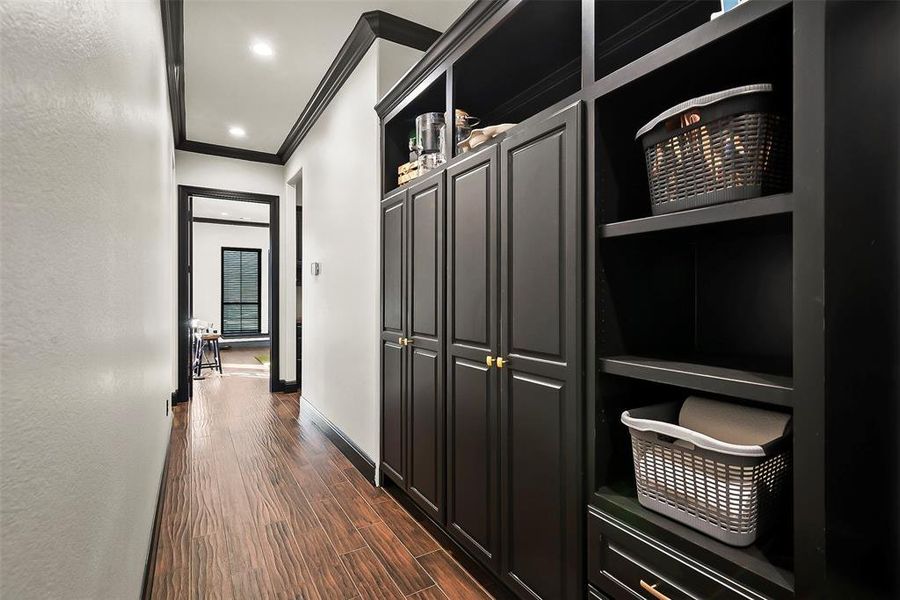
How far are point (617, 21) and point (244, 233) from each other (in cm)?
1013

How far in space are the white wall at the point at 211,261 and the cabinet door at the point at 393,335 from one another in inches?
301

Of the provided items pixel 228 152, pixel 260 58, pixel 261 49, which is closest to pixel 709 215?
pixel 261 49

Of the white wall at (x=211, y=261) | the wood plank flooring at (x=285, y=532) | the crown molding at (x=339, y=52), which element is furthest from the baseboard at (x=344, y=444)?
the white wall at (x=211, y=261)

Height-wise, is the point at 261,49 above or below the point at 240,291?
above

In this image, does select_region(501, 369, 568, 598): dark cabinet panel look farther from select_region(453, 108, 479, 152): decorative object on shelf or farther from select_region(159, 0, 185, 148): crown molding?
select_region(159, 0, 185, 148): crown molding

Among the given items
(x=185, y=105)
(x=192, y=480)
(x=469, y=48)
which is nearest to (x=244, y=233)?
(x=185, y=105)

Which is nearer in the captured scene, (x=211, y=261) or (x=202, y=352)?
(x=202, y=352)

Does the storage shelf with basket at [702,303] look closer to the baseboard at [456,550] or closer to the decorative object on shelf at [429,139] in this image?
the baseboard at [456,550]

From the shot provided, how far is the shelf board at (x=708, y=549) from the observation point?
94 centimetres

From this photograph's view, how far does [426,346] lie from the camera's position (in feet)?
7.50

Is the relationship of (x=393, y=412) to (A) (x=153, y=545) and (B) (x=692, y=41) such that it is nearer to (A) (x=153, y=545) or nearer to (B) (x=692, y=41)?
(A) (x=153, y=545)

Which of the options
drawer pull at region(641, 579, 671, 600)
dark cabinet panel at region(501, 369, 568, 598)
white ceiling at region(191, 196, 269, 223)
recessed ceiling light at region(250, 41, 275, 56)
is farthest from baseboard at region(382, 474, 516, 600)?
white ceiling at region(191, 196, 269, 223)

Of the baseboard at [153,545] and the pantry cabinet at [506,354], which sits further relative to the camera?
the baseboard at [153,545]

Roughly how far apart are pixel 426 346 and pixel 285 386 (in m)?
3.82
